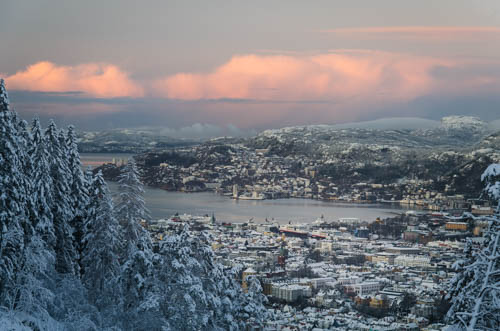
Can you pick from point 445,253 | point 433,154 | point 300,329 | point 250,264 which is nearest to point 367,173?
point 433,154

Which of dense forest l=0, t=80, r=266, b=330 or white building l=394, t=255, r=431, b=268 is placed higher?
dense forest l=0, t=80, r=266, b=330

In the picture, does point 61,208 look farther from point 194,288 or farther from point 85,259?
point 194,288

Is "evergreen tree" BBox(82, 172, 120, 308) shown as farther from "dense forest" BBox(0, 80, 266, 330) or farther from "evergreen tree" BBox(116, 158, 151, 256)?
"evergreen tree" BBox(116, 158, 151, 256)

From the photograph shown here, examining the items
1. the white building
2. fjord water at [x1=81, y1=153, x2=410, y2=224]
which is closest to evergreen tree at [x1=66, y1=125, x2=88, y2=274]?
the white building

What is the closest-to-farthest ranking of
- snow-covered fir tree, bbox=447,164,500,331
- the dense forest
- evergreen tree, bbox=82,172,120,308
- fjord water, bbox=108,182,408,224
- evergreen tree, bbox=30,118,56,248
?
1. snow-covered fir tree, bbox=447,164,500,331
2. the dense forest
3. evergreen tree, bbox=30,118,56,248
4. evergreen tree, bbox=82,172,120,308
5. fjord water, bbox=108,182,408,224

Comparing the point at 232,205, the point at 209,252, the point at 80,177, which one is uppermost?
the point at 80,177

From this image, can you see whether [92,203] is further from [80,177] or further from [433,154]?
[433,154]
